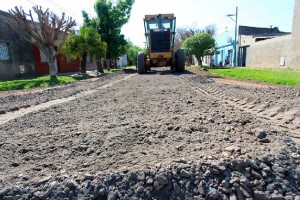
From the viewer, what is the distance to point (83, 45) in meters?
19.2

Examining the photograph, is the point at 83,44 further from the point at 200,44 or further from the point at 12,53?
the point at 200,44

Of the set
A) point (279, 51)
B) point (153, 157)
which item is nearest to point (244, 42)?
point (279, 51)

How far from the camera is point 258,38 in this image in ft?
97.2

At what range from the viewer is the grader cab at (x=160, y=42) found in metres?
16.3

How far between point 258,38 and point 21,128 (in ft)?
99.3

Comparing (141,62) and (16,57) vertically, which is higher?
(16,57)

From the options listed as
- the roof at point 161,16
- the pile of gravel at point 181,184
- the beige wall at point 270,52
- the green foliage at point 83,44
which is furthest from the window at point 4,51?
the beige wall at point 270,52

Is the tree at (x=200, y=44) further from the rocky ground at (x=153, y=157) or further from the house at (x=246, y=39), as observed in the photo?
the rocky ground at (x=153, y=157)

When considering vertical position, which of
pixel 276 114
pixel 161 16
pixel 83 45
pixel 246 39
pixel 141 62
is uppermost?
pixel 161 16

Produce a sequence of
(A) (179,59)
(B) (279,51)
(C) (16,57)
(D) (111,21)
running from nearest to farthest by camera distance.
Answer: (A) (179,59) < (C) (16,57) < (B) (279,51) < (D) (111,21)

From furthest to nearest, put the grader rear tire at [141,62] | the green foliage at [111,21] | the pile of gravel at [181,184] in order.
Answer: the green foliage at [111,21], the grader rear tire at [141,62], the pile of gravel at [181,184]

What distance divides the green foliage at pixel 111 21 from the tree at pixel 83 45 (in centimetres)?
508

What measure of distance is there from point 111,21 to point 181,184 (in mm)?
24679

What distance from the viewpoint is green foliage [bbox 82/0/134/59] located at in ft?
81.9
